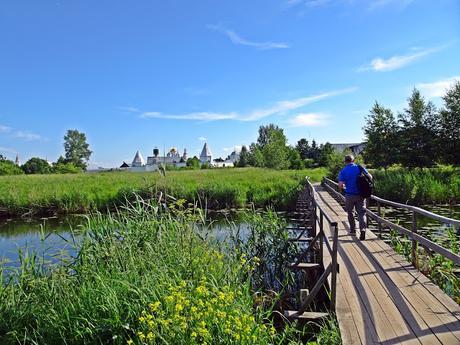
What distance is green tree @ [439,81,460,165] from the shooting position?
93.8ft

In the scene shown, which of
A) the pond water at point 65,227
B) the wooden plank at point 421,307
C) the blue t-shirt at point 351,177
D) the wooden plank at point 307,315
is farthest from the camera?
the pond water at point 65,227

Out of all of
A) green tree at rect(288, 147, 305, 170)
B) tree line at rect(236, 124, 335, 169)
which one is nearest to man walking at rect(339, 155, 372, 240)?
tree line at rect(236, 124, 335, 169)

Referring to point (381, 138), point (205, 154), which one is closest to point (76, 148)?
point (205, 154)

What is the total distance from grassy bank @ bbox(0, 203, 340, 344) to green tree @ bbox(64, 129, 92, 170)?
94.3 m

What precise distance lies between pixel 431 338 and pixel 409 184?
65.3ft

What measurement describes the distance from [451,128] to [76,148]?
8799 centimetres

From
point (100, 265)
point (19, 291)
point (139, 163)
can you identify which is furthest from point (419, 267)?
point (139, 163)

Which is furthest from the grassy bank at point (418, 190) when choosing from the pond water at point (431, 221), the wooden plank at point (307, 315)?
the wooden plank at point (307, 315)

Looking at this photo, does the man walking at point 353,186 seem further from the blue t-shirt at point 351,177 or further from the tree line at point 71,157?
the tree line at point 71,157

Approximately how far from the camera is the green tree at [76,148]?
305ft

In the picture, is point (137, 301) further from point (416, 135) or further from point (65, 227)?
point (416, 135)

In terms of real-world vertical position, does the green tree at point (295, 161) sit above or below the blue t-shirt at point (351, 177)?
above

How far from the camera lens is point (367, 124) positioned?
103 feet

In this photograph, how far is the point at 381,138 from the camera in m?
30.4
